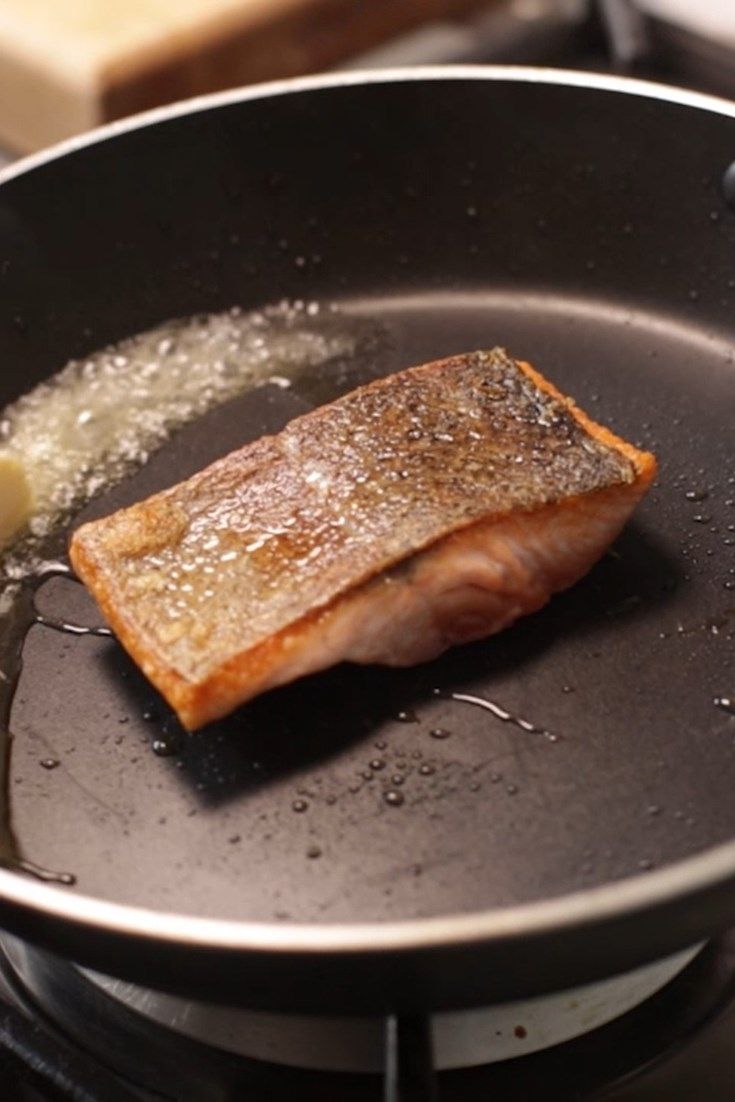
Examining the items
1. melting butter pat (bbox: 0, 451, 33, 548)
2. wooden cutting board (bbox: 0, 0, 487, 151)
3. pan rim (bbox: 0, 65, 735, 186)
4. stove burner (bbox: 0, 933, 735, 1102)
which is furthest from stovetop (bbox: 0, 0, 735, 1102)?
wooden cutting board (bbox: 0, 0, 487, 151)

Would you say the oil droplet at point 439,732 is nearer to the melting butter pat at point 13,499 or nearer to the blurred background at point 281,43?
the melting butter pat at point 13,499

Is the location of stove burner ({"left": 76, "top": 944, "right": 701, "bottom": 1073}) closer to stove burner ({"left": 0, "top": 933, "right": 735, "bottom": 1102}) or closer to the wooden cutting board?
stove burner ({"left": 0, "top": 933, "right": 735, "bottom": 1102})

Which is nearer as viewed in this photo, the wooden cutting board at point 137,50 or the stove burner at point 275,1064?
the stove burner at point 275,1064

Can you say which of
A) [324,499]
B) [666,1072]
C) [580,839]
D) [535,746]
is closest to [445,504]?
[324,499]

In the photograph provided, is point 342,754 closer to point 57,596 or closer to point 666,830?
point 666,830

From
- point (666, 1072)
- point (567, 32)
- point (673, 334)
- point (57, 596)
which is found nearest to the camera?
point (666, 1072)

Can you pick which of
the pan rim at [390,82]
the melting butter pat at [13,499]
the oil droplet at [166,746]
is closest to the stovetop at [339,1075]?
the oil droplet at [166,746]
